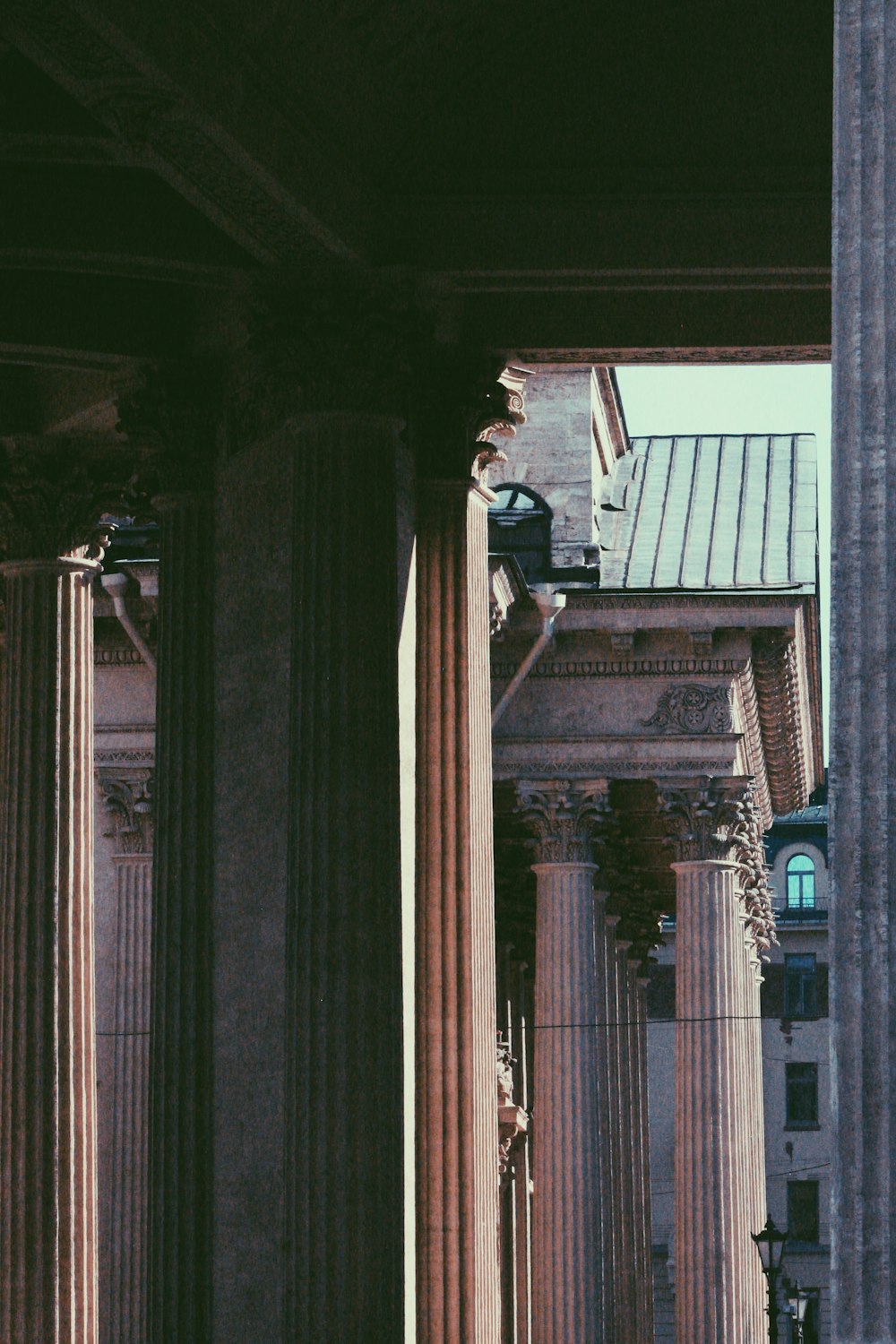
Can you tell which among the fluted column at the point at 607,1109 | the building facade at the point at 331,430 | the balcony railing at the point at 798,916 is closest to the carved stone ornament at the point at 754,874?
the fluted column at the point at 607,1109

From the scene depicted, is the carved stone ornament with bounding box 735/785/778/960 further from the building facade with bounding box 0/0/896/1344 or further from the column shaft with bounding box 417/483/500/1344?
the column shaft with bounding box 417/483/500/1344

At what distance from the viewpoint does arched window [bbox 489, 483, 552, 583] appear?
57.8 m

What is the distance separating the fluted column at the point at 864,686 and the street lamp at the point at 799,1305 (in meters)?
32.8

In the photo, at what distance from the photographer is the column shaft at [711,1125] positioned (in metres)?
53.1

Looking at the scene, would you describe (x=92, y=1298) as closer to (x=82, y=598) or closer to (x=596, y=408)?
(x=82, y=598)

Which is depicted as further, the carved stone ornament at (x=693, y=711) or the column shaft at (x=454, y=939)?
the carved stone ornament at (x=693, y=711)

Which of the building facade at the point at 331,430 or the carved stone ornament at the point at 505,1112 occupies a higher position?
the building facade at the point at 331,430

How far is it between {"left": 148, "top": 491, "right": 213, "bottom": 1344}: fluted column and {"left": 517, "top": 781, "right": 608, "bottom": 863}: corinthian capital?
2520cm

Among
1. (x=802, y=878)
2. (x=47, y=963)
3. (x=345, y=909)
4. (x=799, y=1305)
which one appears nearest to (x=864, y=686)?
(x=345, y=909)

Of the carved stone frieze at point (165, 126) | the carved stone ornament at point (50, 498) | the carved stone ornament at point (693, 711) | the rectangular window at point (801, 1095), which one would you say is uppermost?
the carved stone frieze at point (165, 126)

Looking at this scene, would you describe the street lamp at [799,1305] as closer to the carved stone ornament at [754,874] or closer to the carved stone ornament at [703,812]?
the carved stone ornament at [703,812]

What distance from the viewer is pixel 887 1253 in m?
13.3

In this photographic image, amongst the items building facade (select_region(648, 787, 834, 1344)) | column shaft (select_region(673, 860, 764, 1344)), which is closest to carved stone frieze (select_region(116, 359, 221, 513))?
column shaft (select_region(673, 860, 764, 1344))

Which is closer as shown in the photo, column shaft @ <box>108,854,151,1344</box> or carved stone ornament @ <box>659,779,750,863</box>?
column shaft @ <box>108,854,151,1344</box>
